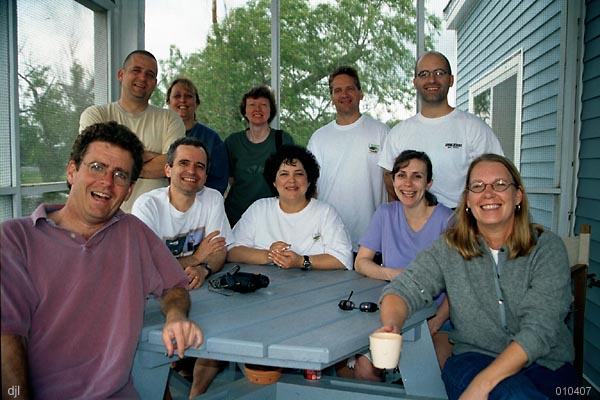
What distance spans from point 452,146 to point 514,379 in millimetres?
1666

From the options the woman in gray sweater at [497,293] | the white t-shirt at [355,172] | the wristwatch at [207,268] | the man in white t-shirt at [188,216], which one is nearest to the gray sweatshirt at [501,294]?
the woman in gray sweater at [497,293]

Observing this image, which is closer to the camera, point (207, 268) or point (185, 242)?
point (207, 268)

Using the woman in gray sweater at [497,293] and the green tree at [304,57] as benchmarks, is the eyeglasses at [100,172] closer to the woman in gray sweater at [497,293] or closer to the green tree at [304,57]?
the woman in gray sweater at [497,293]

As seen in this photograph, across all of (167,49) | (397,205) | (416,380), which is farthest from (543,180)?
(167,49)

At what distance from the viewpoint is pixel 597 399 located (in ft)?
11.1

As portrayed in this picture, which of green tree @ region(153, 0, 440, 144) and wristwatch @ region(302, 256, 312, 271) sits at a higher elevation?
green tree @ region(153, 0, 440, 144)

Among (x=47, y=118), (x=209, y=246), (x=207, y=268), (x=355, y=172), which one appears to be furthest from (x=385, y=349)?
(x=47, y=118)

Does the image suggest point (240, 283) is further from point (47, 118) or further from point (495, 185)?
point (47, 118)

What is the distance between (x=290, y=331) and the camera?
63.1 inches

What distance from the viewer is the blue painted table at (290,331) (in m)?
1.49

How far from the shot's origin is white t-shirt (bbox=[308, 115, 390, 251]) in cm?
343

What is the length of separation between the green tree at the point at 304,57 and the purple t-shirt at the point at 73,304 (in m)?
3.17

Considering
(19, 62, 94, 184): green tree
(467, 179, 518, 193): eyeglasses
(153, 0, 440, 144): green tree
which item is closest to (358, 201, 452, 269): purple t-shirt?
(467, 179, 518, 193): eyeglasses

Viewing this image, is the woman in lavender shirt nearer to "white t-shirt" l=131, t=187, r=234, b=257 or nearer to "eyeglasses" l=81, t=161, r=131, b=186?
"white t-shirt" l=131, t=187, r=234, b=257
